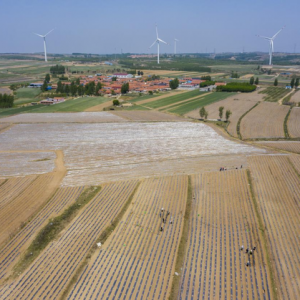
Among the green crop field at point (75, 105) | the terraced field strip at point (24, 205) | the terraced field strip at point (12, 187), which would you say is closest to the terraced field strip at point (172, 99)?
the green crop field at point (75, 105)

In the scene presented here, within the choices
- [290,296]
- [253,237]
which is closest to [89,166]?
[253,237]

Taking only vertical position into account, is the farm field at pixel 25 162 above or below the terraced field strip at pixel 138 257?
above

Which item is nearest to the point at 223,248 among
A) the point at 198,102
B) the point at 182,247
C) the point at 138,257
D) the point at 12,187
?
the point at 182,247

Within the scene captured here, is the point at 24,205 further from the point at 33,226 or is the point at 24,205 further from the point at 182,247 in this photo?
the point at 182,247

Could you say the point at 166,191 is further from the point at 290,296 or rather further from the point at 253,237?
the point at 290,296

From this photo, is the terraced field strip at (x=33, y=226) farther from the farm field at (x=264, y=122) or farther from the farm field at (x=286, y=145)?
the farm field at (x=264, y=122)

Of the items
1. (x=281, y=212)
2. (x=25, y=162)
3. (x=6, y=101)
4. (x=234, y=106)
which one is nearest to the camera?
(x=281, y=212)

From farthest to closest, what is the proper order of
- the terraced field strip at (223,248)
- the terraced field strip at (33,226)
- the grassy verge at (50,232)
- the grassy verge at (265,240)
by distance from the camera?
the terraced field strip at (33,226) < the grassy verge at (50,232) < the grassy verge at (265,240) < the terraced field strip at (223,248)

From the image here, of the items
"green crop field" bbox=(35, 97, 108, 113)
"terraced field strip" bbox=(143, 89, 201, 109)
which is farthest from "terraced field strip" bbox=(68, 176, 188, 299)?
"terraced field strip" bbox=(143, 89, 201, 109)
